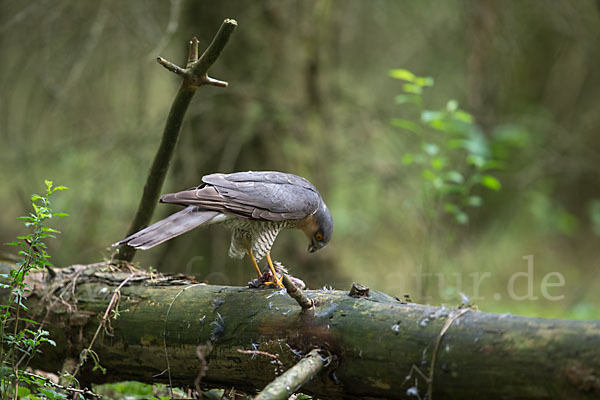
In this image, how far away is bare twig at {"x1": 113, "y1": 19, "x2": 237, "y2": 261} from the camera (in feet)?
9.14

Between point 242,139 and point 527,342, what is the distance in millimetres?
4149

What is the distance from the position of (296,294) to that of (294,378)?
0.36 meters

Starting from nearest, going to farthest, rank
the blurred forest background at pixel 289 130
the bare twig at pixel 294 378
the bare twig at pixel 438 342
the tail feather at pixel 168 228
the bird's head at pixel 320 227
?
1. the bare twig at pixel 294 378
2. the bare twig at pixel 438 342
3. the tail feather at pixel 168 228
4. the bird's head at pixel 320 227
5. the blurred forest background at pixel 289 130

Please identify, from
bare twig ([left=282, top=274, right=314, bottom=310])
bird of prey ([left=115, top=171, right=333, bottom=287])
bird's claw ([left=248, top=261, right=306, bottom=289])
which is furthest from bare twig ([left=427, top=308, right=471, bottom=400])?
bird of prey ([left=115, top=171, right=333, bottom=287])

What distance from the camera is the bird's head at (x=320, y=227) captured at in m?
3.95

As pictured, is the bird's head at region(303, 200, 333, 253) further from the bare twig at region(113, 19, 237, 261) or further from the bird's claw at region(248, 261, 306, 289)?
the bare twig at region(113, 19, 237, 261)

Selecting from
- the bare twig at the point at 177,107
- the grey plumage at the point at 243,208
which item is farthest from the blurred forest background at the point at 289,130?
the grey plumage at the point at 243,208

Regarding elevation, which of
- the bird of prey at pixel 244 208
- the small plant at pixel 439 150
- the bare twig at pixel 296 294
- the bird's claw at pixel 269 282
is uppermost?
the small plant at pixel 439 150

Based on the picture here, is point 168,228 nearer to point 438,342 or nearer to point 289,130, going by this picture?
point 438,342

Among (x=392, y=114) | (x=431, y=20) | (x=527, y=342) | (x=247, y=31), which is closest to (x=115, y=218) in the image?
(x=247, y=31)

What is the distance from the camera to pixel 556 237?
33.7ft

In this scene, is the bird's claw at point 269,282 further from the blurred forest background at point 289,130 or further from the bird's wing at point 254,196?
the blurred forest background at point 289,130

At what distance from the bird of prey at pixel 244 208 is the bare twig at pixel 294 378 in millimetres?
841

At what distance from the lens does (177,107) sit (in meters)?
3.11
